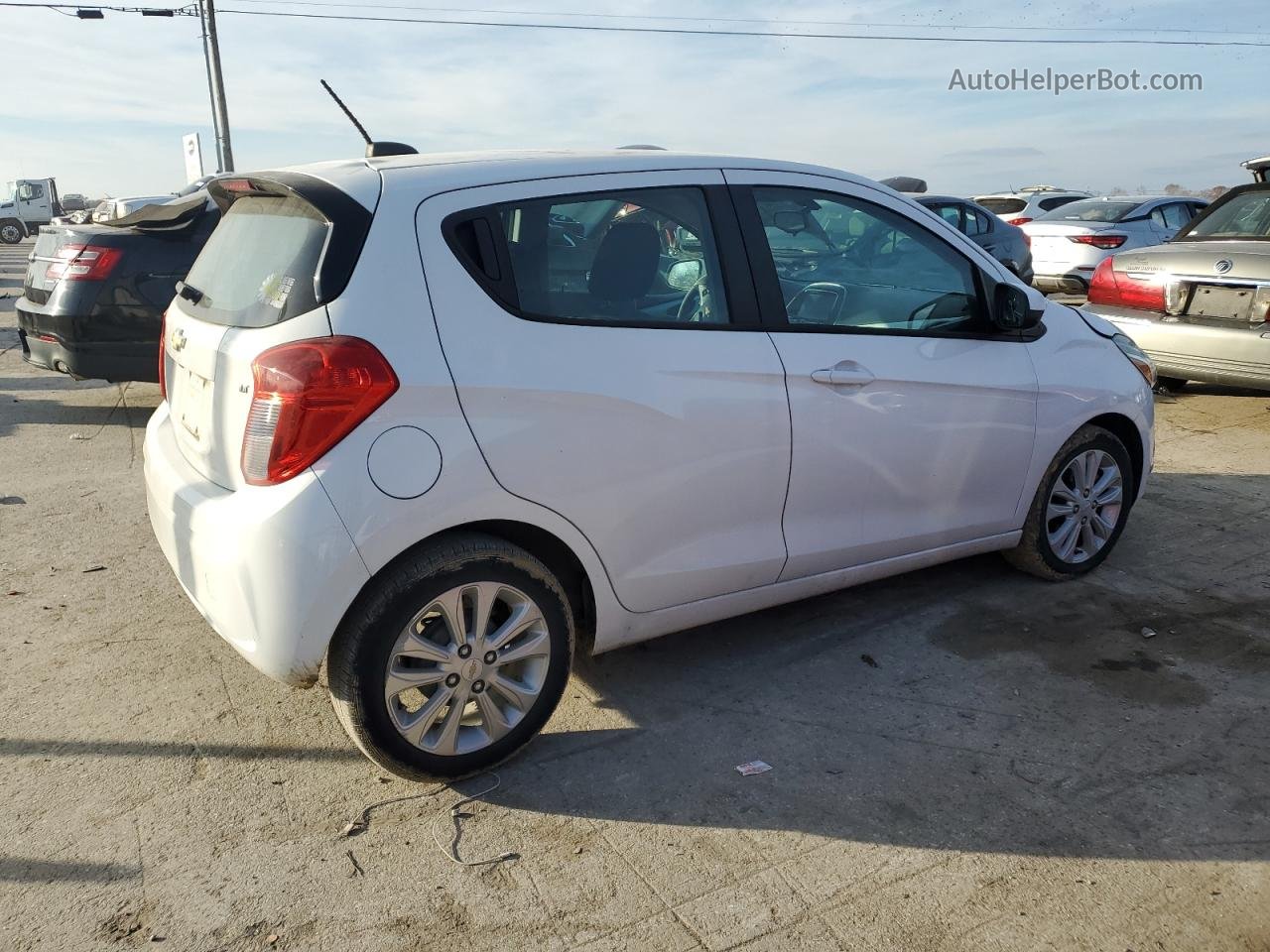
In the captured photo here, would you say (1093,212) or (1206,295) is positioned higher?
(1093,212)

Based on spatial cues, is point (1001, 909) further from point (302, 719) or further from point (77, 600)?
point (77, 600)

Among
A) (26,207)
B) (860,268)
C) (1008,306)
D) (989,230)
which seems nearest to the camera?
(860,268)

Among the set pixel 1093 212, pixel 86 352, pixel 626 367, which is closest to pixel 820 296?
pixel 626 367

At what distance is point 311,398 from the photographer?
274 centimetres

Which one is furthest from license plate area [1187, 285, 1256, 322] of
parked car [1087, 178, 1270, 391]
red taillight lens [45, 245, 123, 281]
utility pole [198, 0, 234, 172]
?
utility pole [198, 0, 234, 172]

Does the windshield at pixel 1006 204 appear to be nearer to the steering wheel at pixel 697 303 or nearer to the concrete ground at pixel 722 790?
the concrete ground at pixel 722 790

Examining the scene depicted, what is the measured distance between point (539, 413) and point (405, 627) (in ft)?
2.29

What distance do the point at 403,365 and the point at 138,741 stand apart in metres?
1.56

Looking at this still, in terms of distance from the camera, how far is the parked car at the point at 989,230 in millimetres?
13148

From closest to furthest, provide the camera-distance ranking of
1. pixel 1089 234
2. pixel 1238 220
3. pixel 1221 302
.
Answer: pixel 1221 302, pixel 1238 220, pixel 1089 234

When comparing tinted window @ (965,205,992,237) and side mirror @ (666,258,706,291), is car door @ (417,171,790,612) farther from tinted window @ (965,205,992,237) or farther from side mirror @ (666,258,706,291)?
tinted window @ (965,205,992,237)

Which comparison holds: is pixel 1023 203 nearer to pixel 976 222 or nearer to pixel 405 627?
pixel 976 222

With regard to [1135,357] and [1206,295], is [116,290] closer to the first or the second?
[1135,357]

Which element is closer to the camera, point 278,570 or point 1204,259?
point 278,570
